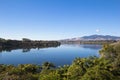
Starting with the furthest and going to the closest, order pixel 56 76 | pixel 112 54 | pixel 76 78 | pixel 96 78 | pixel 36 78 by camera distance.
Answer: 1. pixel 112 54
2. pixel 36 78
3. pixel 56 76
4. pixel 76 78
5. pixel 96 78

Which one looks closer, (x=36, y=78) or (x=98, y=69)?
(x=98, y=69)

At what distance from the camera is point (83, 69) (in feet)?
123

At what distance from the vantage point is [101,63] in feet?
120

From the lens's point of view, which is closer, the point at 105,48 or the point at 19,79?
the point at 19,79

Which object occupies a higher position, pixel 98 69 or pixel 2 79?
pixel 98 69

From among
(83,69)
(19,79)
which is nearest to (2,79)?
(19,79)

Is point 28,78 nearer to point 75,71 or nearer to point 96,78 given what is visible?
point 75,71

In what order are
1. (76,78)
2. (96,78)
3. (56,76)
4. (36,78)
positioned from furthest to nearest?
(36,78) → (56,76) → (76,78) → (96,78)

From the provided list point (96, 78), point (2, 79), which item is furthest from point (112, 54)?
point (96, 78)

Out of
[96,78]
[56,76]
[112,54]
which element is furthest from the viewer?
[112,54]

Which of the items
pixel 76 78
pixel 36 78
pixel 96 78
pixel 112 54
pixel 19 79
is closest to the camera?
pixel 96 78

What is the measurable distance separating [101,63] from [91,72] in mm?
6027

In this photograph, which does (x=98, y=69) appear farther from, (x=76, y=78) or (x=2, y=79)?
(x=2, y=79)

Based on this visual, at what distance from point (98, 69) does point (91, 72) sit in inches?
43.2
